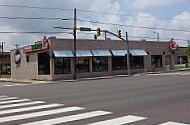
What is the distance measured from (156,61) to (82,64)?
14.5 m

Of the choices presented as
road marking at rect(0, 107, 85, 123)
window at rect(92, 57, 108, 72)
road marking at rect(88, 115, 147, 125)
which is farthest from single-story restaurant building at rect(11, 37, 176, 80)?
road marking at rect(88, 115, 147, 125)

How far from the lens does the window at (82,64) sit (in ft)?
107

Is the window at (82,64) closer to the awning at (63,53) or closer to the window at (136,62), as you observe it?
the awning at (63,53)

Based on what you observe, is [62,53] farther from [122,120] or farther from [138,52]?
[122,120]

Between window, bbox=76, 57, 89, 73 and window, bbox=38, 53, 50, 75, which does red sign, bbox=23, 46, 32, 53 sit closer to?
window, bbox=38, 53, 50, 75

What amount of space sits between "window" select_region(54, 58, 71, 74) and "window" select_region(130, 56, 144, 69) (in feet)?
35.5

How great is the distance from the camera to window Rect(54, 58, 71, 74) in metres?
30.8

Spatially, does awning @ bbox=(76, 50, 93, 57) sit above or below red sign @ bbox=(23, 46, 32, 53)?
below

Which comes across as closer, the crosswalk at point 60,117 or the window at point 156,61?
the crosswalk at point 60,117

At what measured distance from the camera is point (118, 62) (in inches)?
1433

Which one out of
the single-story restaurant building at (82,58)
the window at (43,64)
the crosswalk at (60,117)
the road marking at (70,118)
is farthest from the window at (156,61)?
the road marking at (70,118)

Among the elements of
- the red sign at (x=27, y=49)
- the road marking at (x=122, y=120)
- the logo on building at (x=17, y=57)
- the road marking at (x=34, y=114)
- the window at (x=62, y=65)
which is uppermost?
the red sign at (x=27, y=49)

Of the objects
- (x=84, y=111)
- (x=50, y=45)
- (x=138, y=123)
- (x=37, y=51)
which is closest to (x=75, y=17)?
(x=50, y=45)

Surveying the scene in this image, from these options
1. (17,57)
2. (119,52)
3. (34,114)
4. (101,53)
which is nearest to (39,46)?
(101,53)
